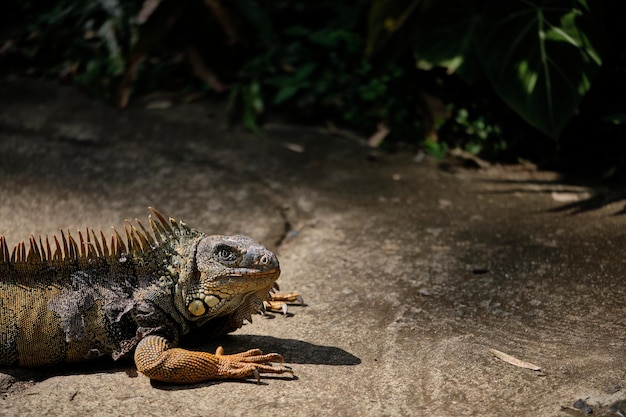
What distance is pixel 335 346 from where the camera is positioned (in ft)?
13.6

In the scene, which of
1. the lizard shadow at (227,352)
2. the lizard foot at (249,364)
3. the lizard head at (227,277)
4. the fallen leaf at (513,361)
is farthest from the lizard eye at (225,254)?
the fallen leaf at (513,361)

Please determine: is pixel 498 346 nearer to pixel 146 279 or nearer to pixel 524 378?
pixel 524 378

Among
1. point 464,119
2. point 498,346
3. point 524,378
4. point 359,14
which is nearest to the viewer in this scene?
point 524,378

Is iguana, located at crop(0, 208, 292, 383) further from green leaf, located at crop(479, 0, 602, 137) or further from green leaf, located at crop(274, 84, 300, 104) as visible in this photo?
→ green leaf, located at crop(274, 84, 300, 104)

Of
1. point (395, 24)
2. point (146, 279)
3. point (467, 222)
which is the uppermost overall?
point (395, 24)

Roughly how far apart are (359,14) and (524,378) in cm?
567

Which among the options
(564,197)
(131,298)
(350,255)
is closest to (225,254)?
(131,298)

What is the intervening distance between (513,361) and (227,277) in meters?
1.45

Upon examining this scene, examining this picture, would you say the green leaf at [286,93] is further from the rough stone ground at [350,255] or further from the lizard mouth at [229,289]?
the lizard mouth at [229,289]

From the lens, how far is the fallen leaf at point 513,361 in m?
3.83

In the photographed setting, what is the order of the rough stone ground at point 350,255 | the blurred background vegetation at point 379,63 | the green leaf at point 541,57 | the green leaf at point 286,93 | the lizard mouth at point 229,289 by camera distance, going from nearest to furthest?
the rough stone ground at point 350,255, the lizard mouth at point 229,289, the green leaf at point 541,57, the blurred background vegetation at point 379,63, the green leaf at point 286,93

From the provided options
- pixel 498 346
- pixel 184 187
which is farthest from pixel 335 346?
pixel 184 187

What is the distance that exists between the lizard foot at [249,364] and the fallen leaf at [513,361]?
41.0 inches

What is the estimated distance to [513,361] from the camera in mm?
3898
